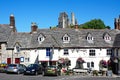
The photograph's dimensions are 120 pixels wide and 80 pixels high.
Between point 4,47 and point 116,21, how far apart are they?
27.6 meters

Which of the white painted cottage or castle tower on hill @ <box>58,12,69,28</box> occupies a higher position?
castle tower on hill @ <box>58,12,69,28</box>

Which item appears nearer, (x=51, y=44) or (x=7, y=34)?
(x=51, y=44)

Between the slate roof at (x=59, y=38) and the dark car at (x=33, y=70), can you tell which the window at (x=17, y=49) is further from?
the dark car at (x=33, y=70)

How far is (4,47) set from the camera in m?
66.6

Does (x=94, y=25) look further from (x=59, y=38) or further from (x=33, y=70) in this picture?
(x=33, y=70)

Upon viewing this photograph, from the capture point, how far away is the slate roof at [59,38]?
64312 millimetres

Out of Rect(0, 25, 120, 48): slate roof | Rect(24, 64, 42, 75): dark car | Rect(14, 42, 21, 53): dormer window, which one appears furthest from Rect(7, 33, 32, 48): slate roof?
Rect(24, 64, 42, 75): dark car

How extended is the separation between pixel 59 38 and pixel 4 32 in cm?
1369

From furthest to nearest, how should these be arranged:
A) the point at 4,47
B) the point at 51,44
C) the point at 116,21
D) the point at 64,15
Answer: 1. the point at 64,15
2. the point at 116,21
3. the point at 4,47
4. the point at 51,44

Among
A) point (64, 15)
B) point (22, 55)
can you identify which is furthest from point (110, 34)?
point (64, 15)

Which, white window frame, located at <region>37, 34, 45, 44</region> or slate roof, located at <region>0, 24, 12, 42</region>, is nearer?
white window frame, located at <region>37, 34, 45, 44</region>

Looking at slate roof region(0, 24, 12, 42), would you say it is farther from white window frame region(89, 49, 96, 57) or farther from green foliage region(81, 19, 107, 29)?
green foliage region(81, 19, 107, 29)

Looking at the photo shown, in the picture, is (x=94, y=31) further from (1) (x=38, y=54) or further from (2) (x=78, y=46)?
(1) (x=38, y=54)

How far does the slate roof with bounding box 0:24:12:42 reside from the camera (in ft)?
221
